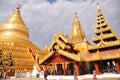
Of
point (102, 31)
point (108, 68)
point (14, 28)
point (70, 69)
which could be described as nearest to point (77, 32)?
point (102, 31)

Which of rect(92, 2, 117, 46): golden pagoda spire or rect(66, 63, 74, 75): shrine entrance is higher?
rect(92, 2, 117, 46): golden pagoda spire

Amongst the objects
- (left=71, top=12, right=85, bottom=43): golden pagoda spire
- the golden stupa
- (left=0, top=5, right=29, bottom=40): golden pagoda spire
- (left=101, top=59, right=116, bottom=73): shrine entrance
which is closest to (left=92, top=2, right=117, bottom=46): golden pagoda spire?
(left=101, top=59, right=116, bottom=73): shrine entrance

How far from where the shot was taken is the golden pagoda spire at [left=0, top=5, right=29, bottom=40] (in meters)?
37.5

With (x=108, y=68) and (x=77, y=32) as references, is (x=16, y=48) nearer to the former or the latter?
(x=77, y=32)

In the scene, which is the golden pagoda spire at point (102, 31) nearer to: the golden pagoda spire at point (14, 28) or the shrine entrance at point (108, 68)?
the shrine entrance at point (108, 68)

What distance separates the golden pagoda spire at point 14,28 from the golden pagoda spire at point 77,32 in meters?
13.2

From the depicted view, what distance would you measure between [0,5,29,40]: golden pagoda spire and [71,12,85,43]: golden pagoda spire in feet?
43.2

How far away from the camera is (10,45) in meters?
31.8

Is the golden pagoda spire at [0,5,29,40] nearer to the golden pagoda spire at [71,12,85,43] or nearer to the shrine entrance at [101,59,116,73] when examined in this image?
the golden pagoda spire at [71,12,85,43]

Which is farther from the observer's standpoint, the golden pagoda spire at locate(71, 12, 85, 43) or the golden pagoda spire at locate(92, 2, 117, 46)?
the golden pagoda spire at locate(71, 12, 85, 43)

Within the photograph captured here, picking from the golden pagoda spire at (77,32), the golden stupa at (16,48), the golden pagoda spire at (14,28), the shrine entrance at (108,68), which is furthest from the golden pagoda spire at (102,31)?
the golden pagoda spire at (14,28)

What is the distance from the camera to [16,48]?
3180cm

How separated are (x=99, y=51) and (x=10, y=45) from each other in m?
18.5

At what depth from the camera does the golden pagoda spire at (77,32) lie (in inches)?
1253
